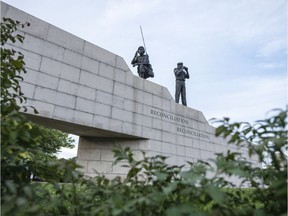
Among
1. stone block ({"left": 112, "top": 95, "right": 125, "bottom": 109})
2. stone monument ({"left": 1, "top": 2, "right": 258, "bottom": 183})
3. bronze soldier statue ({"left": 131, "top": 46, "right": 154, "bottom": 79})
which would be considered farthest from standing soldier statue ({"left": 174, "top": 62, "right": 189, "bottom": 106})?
stone block ({"left": 112, "top": 95, "right": 125, "bottom": 109})

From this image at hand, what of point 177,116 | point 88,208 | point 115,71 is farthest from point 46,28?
point 88,208

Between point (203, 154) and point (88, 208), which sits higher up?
point (203, 154)

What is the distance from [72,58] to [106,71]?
1323mm

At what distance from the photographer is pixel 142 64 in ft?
37.2

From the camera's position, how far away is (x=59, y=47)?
7.90 metres

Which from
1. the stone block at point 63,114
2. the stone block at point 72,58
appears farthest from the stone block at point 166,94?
the stone block at point 63,114

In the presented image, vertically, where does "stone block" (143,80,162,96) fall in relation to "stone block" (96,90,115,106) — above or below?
above

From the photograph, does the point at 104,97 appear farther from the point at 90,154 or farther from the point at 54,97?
the point at 90,154

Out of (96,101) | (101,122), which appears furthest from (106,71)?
(101,122)

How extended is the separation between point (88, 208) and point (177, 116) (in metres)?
9.69

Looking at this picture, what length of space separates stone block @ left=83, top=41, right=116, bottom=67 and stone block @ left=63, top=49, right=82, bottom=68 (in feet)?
1.13

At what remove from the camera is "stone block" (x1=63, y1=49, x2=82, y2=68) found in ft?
26.2

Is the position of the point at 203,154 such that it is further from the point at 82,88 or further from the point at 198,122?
the point at 82,88

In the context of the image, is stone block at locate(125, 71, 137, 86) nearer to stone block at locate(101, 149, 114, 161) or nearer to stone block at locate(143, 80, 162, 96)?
stone block at locate(143, 80, 162, 96)
